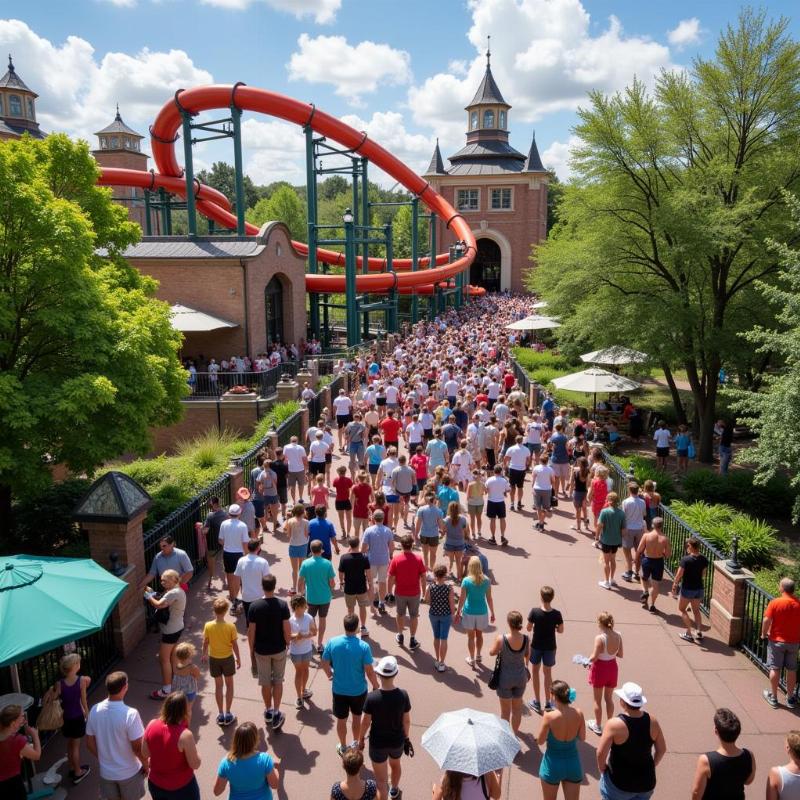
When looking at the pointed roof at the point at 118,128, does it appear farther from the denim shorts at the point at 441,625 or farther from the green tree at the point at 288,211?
the denim shorts at the point at 441,625

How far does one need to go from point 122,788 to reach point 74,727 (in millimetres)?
969

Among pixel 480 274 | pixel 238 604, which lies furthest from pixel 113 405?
pixel 480 274

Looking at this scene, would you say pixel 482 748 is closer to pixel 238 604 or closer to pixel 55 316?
pixel 238 604

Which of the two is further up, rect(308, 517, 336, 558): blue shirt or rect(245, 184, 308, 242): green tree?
rect(245, 184, 308, 242): green tree

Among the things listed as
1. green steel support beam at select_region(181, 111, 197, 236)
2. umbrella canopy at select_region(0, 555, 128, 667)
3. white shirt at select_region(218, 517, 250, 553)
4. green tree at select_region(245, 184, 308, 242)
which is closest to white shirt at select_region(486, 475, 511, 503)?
white shirt at select_region(218, 517, 250, 553)

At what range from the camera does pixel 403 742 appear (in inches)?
212

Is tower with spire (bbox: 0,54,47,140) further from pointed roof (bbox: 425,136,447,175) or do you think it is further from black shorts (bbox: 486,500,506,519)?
black shorts (bbox: 486,500,506,519)

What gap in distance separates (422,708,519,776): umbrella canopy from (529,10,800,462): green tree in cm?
1495

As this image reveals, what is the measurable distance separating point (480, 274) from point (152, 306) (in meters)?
64.0

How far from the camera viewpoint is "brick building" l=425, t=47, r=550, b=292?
66.9 m

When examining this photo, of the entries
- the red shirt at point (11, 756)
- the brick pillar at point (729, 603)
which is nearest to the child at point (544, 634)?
the brick pillar at point (729, 603)

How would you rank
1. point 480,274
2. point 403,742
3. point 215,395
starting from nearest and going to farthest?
point 403,742
point 215,395
point 480,274

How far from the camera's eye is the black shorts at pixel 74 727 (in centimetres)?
591

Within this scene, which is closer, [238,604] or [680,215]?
[238,604]
